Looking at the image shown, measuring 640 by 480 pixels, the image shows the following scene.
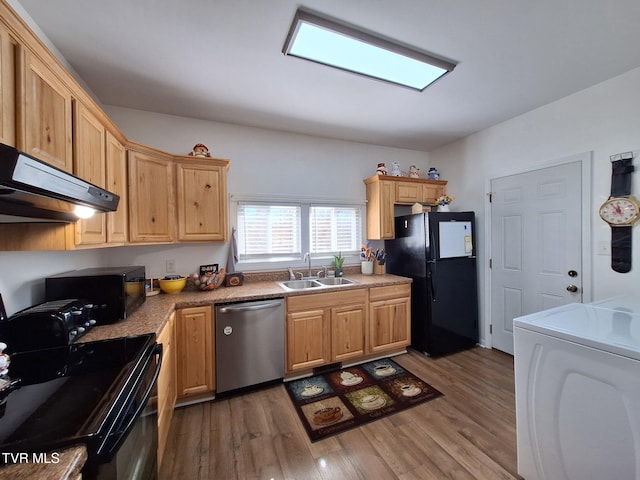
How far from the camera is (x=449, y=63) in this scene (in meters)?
1.80

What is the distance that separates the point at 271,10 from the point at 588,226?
294 centimetres

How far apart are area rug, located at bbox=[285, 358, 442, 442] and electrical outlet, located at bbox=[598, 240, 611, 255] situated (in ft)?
5.92

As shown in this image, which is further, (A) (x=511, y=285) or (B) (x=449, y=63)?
(A) (x=511, y=285)

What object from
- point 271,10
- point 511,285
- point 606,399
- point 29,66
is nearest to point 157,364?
point 29,66

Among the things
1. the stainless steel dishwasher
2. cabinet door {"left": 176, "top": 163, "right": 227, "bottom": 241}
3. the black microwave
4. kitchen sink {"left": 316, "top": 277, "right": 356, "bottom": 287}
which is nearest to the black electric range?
the black microwave

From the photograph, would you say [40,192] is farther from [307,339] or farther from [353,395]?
[353,395]

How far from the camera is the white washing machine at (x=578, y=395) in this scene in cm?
106

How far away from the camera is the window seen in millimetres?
2834

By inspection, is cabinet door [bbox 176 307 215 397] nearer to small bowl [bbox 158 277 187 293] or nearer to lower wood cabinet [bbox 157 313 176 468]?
lower wood cabinet [bbox 157 313 176 468]

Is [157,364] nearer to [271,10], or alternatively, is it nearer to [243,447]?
[243,447]

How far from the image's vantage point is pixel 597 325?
4.34ft

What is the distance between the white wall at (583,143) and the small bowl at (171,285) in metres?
3.30

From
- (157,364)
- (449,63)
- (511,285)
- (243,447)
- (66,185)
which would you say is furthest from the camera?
(511,285)

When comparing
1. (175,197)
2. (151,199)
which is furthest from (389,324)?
(151,199)
